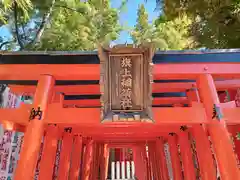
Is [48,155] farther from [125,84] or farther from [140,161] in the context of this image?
[140,161]

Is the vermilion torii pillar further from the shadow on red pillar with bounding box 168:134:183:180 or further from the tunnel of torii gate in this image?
the shadow on red pillar with bounding box 168:134:183:180

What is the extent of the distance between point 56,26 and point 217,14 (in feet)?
17.9

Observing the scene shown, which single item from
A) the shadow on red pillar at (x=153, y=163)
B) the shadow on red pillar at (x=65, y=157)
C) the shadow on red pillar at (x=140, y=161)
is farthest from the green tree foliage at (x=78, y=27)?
the shadow on red pillar at (x=140, y=161)

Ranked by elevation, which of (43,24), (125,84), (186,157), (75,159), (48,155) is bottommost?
(48,155)

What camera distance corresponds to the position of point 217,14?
5184mm

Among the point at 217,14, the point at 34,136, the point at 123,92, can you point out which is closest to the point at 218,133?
the point at 123,92

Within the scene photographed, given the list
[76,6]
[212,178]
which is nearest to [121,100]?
[212,178]

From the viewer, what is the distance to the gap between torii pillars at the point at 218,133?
300cm

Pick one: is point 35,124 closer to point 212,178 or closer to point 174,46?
point 212,178

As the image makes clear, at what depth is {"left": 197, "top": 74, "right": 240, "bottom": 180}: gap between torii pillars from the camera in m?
3.00

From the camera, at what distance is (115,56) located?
3.17 metres

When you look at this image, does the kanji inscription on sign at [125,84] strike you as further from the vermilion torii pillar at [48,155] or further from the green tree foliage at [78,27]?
the green tree foliage at [78,27]

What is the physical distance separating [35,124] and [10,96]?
277 centimetres

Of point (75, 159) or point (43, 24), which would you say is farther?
point (43, 24)
